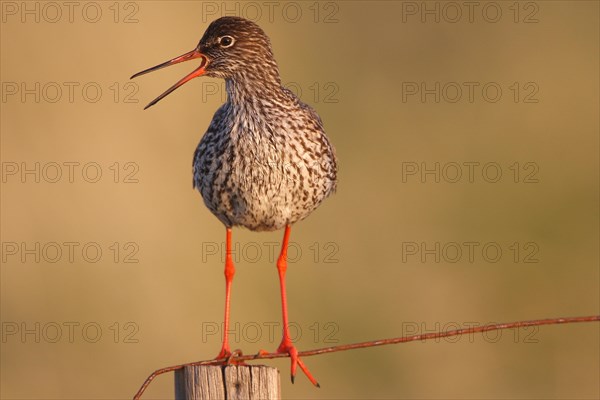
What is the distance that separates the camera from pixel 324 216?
13.6m

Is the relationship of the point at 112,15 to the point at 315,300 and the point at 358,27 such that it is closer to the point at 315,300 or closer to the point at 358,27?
the point at 358,27

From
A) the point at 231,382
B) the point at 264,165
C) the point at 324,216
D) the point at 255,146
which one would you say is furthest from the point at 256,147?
the point at 324,216

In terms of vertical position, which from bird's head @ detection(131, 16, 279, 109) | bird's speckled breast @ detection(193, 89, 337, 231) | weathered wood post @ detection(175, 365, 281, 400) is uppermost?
bird's head @ detection(131, 16, 279, 109)

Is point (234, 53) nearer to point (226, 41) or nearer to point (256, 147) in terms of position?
point (226, 41)

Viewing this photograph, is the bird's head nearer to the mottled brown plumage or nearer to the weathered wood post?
the mottled brown plumage

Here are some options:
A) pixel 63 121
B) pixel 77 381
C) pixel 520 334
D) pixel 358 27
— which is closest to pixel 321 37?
pixel 358 27

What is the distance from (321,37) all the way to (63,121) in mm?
4674

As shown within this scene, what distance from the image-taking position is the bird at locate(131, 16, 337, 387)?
7.82m

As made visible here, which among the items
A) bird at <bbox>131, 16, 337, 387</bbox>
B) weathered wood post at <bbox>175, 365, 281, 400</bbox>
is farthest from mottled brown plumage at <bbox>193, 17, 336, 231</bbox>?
weathered wood post at <bbox>175, 365, 281, 400</bbox>

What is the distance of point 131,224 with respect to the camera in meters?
13.0

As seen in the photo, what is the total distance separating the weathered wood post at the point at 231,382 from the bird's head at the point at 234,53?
10.2 feet

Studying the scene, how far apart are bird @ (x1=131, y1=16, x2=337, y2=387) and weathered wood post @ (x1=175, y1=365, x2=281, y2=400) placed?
2.14 m

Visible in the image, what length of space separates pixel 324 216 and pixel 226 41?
18.8ft

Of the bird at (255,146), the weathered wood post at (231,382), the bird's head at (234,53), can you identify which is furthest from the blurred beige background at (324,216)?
the weathered wood post at (231,382)
